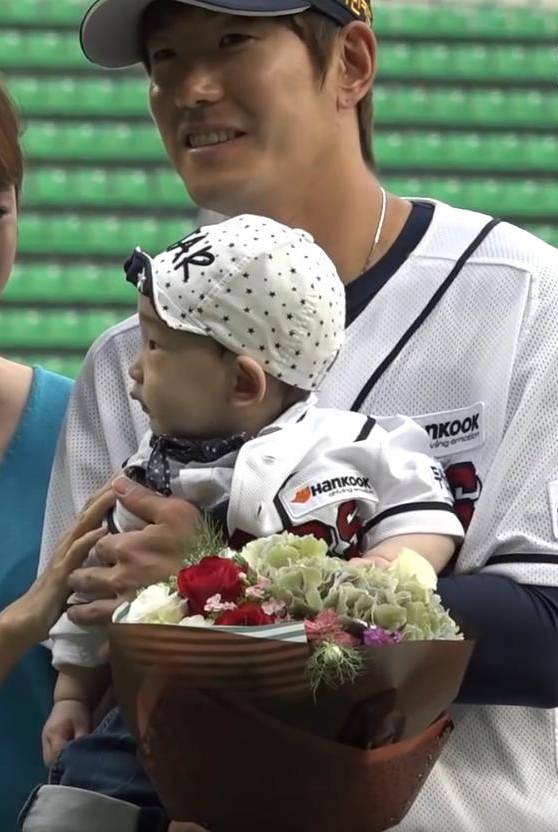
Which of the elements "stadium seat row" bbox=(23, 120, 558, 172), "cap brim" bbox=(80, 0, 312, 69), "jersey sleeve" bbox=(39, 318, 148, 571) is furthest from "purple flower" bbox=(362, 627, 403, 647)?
"stadium seat row" bbox=(23, 120, 558, 172)

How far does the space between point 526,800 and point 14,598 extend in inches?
34.4

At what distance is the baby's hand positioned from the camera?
1866mm

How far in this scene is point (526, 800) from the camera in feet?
5.43

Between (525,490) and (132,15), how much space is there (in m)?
0.78

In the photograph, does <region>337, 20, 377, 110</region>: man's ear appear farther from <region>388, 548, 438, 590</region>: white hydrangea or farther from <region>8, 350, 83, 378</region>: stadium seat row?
<region>8, 350, 83, 378</region>: stadium seat row

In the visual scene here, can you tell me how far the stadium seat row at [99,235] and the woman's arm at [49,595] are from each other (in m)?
5.76

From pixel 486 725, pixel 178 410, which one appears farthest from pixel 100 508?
pixel 486 725

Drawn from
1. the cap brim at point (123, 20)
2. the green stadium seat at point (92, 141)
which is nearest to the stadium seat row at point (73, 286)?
the green stadium seat at point (92, 141)

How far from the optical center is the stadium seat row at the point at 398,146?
26.2ft

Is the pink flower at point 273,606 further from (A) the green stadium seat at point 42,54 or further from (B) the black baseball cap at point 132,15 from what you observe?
(A) the green stadium seat at point 42,54

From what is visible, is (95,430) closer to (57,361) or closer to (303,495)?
(303,495)

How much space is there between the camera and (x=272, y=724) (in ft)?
4.10

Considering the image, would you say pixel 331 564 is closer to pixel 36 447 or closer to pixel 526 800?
pixel 526 800

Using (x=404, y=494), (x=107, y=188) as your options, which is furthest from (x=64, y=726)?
(x=107, y=188)
